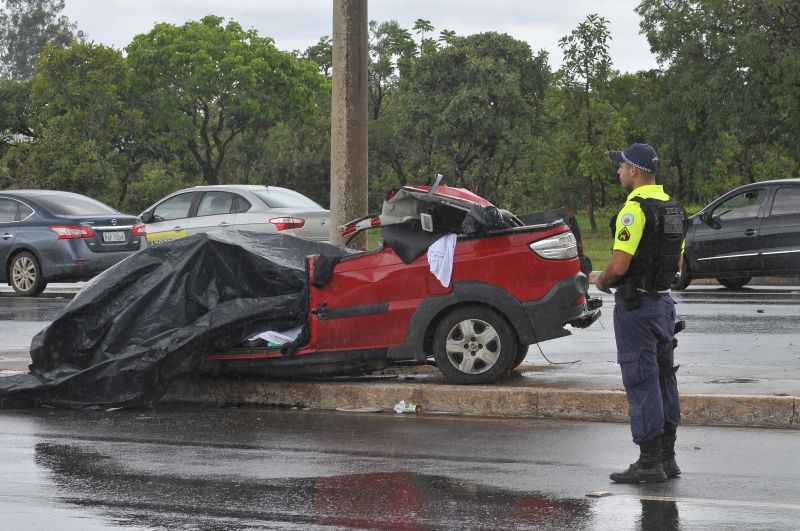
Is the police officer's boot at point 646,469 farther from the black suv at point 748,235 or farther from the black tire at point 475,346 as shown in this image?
the black suv at point 748,235

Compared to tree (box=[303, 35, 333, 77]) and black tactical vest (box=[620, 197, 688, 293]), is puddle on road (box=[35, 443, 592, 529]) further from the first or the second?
tree (box=[303, 35, 333, 77])

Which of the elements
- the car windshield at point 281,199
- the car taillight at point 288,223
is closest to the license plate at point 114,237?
the car taillight at point 288,223

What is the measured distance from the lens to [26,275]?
19.6 metres

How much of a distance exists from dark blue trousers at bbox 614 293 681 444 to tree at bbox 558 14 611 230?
36151mm

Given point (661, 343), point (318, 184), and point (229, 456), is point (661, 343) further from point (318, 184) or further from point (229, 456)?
point (318, 184)

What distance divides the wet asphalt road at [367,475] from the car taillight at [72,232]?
1036 cm

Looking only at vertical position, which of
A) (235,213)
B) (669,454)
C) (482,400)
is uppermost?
(235,213)

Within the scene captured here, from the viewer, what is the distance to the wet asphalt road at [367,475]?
19.6 ft

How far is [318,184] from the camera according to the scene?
201 feet

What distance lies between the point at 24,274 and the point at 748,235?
1051cm

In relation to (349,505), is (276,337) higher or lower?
higher

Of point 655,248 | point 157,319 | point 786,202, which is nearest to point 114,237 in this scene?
point 786,202

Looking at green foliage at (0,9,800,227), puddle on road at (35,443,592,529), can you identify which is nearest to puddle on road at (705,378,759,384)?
puddle on road at (35,443,592,529)

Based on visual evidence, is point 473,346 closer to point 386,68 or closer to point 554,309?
point 554,309
